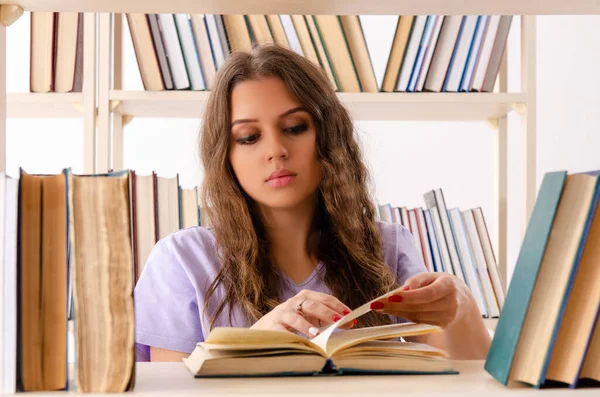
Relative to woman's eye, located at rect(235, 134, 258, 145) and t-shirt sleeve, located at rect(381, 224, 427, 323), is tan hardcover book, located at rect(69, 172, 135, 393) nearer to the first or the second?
woman's eye, located at rect(235, 134, 258, 145)

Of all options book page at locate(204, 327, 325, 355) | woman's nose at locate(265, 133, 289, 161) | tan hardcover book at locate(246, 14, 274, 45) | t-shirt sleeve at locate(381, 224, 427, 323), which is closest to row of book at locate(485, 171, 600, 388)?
book page at locate(204, 327, 325, 355)

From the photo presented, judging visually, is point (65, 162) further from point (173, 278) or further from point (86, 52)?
point (173, 278)

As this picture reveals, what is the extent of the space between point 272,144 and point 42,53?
83 cm

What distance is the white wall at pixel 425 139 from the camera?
8.36 ft

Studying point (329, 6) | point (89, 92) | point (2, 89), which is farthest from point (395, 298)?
point (89, 92)

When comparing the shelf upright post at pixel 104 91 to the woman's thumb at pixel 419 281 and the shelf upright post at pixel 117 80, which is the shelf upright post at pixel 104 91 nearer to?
the shelf upright post at pixel 117 80

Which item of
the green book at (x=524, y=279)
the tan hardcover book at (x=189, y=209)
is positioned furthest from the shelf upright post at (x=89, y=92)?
the green book at (x=524, y=279)

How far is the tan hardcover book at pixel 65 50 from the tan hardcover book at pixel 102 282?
1.37m

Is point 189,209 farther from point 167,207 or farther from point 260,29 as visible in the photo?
point 260,29

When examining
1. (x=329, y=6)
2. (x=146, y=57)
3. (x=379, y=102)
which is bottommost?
(x=329, y=6)

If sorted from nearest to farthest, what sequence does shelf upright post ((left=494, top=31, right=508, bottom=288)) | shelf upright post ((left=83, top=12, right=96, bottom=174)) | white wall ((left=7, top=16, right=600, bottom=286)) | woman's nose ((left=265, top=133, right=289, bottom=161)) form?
woman's nose ((left=265, top=133, right=289, bottom=161))
shelf upright post ((left=83, top=12, right=96, bottom=174))
shelf upright post ((left=494, top=31, right=508, bottom=288))
white wall ((left=7, top=16, right=600, bottom=286))

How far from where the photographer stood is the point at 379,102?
6.42ft

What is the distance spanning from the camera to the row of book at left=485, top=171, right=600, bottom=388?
638 mm

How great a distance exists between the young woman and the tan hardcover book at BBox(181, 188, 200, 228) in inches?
13.7
